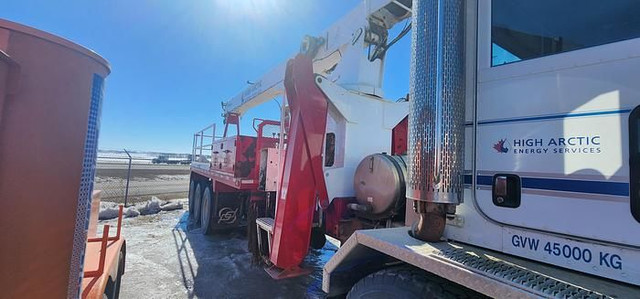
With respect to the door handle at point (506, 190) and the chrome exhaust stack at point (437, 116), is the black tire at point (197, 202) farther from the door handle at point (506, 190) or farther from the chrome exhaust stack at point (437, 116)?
the door handle at point (506, 190)

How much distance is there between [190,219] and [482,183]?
8369 mm

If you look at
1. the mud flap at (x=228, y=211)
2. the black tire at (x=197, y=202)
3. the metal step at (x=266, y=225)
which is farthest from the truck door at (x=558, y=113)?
the black tire at (x=197, y=202)

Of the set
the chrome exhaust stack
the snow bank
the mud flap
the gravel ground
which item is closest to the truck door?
the chrome exhaust stack

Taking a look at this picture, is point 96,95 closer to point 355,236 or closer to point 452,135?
point 355,236

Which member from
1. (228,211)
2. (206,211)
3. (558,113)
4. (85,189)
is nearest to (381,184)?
(558,113)

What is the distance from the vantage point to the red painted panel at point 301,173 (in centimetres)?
327

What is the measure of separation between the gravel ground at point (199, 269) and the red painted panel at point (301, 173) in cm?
115

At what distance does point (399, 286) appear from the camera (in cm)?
176

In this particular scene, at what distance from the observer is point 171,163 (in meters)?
41.0

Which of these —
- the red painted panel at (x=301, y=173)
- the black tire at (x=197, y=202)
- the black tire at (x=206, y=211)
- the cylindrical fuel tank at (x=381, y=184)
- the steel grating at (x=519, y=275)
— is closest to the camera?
the steel grating at (x=519, y=275)

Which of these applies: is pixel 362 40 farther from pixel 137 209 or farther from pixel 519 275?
pixel 137 209

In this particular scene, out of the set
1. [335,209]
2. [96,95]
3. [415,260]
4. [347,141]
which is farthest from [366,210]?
[96,95]

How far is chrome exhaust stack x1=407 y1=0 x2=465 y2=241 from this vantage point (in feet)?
5.59

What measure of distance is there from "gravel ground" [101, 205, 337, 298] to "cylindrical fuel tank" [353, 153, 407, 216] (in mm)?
1710
